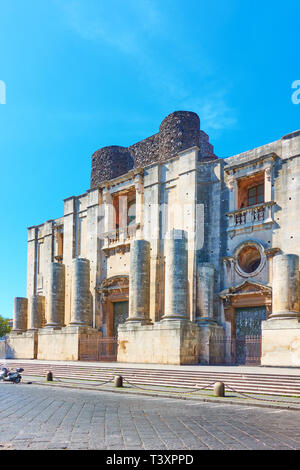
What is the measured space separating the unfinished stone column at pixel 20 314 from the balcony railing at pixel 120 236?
387 inches

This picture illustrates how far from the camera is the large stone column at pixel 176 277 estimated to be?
22.8 meters

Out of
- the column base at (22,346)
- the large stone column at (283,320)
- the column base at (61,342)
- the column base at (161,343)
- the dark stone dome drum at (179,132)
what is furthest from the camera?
the column base at (22,346)

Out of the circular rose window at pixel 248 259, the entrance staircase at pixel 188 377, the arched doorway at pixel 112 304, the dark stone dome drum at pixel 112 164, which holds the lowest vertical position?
the entrance staircase at pixel 188 377

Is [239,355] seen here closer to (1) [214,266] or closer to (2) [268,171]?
(1) [214,266]

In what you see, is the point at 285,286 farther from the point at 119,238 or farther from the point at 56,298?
the point at 56,298

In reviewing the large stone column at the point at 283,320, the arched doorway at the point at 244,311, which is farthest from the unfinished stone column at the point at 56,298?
the large stone column at the point at 283,320

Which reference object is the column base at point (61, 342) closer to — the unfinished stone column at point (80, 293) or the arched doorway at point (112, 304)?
the unfinished stone column at point (80, 293)

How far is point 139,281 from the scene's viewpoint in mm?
25312

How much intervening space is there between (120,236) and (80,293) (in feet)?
13.4

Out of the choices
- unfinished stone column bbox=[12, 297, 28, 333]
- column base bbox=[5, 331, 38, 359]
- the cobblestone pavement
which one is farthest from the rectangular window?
unfinished stone column bbox=[12, 297, 28, 333]

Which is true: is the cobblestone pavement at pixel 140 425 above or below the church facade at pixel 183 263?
below

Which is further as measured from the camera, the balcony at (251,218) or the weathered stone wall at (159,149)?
the weathered stone wall at (159,149)

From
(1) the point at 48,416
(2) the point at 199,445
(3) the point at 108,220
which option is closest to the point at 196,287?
(3) the point at 108,220

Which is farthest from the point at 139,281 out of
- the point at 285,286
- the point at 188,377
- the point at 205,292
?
the point at 188,377
